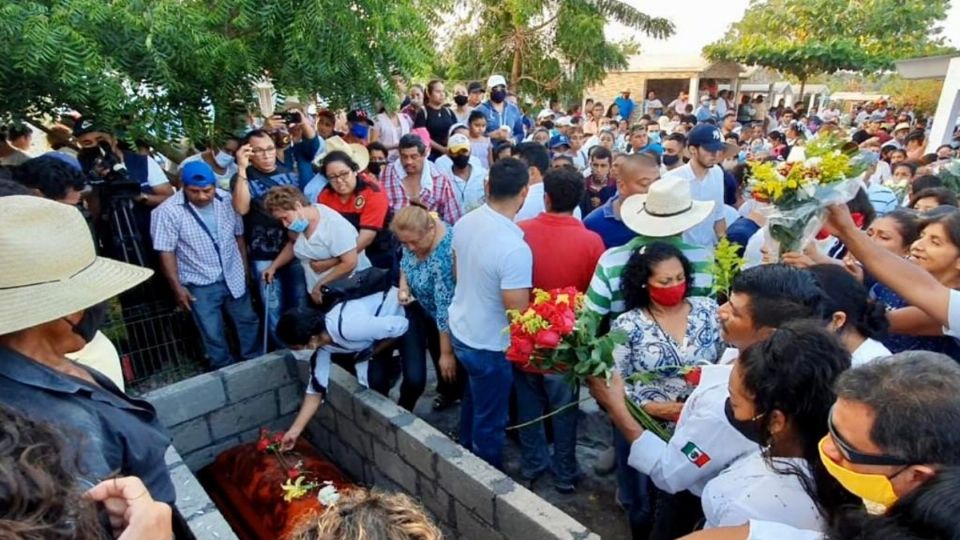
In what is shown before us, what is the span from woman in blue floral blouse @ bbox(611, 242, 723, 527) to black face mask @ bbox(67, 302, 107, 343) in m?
2.20

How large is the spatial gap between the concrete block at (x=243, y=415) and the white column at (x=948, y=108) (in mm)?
12007

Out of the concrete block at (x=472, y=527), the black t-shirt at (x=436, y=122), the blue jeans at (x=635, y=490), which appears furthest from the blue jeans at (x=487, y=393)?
the black t-shirt at (x=436, y=122)

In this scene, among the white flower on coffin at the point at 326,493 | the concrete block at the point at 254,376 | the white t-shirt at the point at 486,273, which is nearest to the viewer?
the white flower on coffin at the point at 326,493

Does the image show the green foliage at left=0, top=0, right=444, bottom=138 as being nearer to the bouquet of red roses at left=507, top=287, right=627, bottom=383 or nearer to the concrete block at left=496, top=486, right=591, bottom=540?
the bouquet of red roses at left=507, top=287, right=627, bottom=383

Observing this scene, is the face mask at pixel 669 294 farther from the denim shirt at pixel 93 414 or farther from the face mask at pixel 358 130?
the face mask at pixel 358 130

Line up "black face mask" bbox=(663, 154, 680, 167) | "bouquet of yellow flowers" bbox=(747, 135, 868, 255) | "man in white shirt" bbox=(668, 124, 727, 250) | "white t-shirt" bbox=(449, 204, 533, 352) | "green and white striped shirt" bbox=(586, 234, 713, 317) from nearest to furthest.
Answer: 1. "bouquet of yellow flowers" bbox=(747, 135, 868, 255)
2. "green and white striped shirt" bbox=(586, 234, 713, 317)
3. "white t-shirt" bbox=(449, 204, 533, 352)
4. "man in white shirt" bbox=(668, 124, 727, 250)
5. "black face mask" bbox=(663, 154, 680, 167)

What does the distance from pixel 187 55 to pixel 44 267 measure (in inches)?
69.6

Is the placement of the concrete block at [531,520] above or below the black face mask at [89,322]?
below

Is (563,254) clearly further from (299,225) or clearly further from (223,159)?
(223,159)

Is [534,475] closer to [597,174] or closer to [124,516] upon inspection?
[124,516]

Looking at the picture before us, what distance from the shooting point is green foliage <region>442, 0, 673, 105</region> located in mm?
16609

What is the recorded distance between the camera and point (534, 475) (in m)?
3.92

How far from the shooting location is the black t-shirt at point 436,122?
8891 millimetres

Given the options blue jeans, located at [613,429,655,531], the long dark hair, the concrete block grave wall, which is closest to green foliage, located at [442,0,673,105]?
the concrete block grave wall
